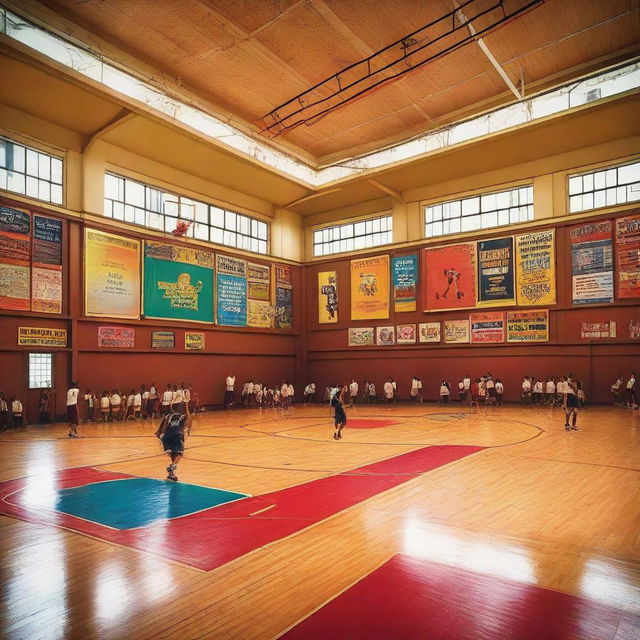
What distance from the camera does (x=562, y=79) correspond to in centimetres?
1933

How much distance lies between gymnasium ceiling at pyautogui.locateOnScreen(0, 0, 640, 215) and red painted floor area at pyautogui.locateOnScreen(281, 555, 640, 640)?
1473 centimetres

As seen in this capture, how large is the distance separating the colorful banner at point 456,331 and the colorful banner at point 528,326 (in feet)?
6.13

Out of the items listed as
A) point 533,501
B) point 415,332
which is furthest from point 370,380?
point 533,501

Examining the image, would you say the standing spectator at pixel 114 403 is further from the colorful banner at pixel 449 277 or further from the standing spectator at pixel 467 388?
the standing spectator at pixel 467 388

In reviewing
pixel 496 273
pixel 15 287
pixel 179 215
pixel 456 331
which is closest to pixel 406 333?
pixel 456 331

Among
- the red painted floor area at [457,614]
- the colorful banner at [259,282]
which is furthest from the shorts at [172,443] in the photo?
the colorful banner at [259,282]

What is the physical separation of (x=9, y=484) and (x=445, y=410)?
16.2m

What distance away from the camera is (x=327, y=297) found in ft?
91.4

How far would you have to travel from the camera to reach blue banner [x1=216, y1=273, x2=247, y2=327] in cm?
2411

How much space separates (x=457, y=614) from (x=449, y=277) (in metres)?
20.9

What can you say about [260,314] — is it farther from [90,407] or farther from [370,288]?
[90,407]

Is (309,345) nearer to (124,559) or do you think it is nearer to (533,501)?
(533,501)

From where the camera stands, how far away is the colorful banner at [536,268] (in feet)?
71.2

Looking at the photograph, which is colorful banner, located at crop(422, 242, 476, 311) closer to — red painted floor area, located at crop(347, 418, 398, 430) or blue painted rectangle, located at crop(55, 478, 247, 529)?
red painted floor area, located at crop(347, 418, 398, 430)
